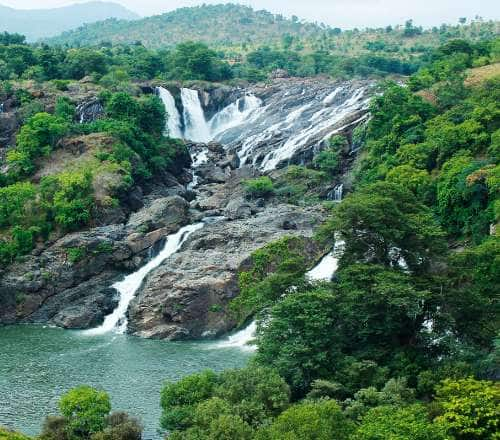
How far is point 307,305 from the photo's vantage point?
93.7 ft

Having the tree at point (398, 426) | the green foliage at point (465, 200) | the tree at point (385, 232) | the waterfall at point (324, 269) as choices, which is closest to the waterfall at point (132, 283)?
the waterfall at point (324, 269)

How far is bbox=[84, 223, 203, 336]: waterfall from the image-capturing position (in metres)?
42.3

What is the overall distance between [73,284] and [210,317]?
10308mm

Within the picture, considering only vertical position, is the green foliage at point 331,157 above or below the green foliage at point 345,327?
above

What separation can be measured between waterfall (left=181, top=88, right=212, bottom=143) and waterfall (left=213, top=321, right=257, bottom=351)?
121 ft

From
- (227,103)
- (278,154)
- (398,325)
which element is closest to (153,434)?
(398,325)

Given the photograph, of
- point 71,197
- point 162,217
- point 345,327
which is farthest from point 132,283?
point 345,327

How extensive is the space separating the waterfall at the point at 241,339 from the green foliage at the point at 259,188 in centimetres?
1494

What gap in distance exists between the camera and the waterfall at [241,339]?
38525 mm

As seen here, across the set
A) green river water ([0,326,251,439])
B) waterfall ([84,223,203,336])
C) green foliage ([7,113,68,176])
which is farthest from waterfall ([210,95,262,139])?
green river water ([0,326,251,439])

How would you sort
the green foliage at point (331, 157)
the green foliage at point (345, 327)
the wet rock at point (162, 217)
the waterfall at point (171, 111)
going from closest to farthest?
the green foliage at point (345, 327) → the wet rock at point (162, 217) → the green foliage at point (331, 157) → the waterfall at point (171, 111)

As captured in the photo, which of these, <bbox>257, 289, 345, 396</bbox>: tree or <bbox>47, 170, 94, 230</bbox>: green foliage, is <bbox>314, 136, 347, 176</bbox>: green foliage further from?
<bbox>257, 289, 345, 396</bbox>: tree

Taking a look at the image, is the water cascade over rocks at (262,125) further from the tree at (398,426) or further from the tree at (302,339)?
the tree at (398,426)

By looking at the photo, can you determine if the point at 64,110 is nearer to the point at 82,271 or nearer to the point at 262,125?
the point at 262,125
